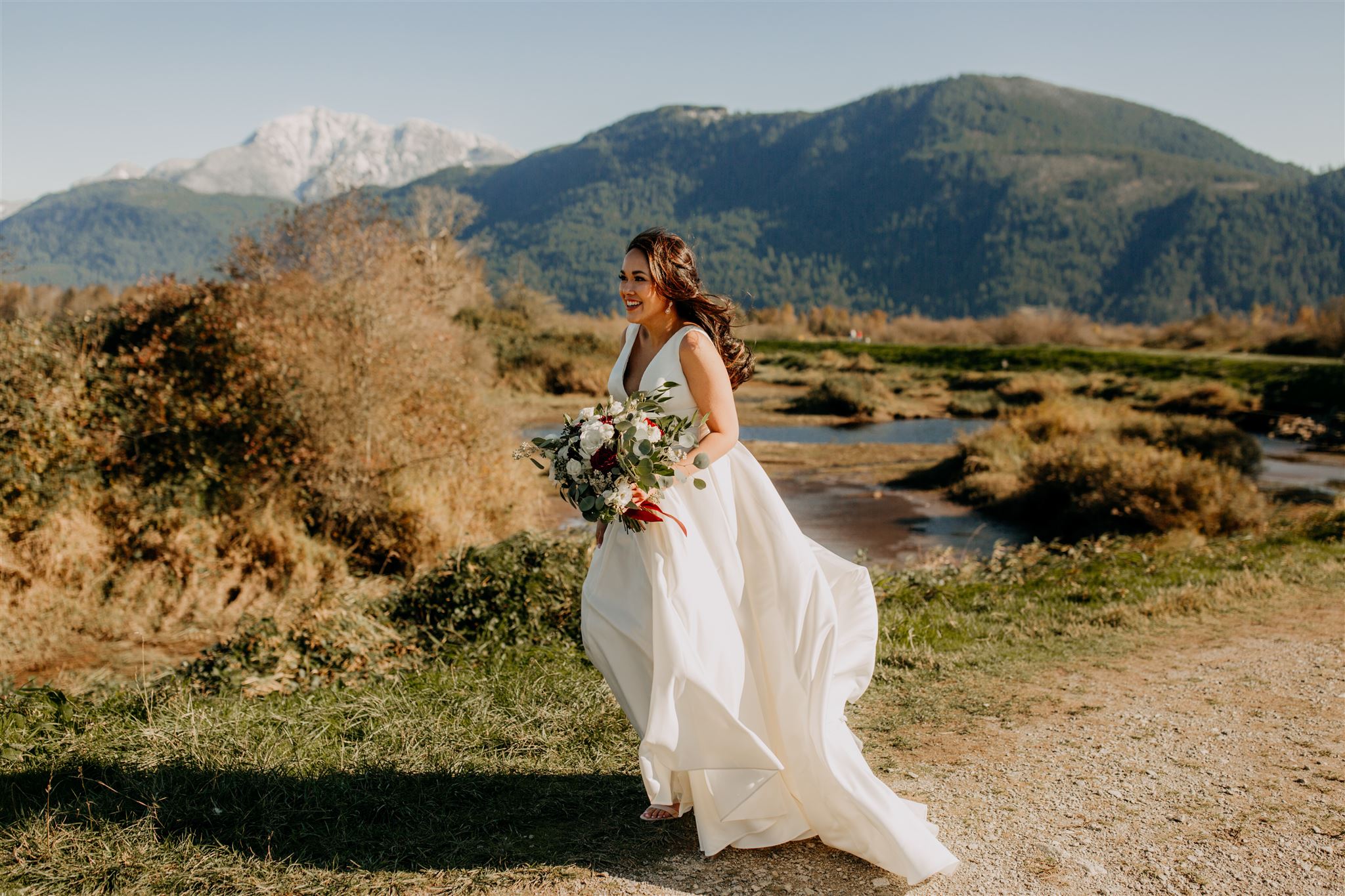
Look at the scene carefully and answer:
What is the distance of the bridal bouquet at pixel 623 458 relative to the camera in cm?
318

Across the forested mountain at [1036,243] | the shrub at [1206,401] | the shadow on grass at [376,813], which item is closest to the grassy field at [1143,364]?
the shrub at [1206,401]

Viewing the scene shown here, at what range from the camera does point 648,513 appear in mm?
3266

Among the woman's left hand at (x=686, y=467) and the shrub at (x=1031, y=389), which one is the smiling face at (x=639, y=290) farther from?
the shrub at (x=1031, y=389)

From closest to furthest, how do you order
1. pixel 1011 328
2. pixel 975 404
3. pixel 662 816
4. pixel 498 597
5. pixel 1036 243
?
pixel 662 816 → pixel 498 597 → pixel 975 404 → pixel 1011 328 → pixel 1036 243

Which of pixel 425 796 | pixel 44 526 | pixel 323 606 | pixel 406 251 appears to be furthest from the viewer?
pixel 406 251

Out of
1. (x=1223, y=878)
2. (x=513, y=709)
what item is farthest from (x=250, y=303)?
(x=1223, y=878)

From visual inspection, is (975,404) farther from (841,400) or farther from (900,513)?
(900,513)

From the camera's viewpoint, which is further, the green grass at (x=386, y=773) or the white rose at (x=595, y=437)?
the green grass at (x=386, y=773)

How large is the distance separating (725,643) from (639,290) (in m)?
1.29

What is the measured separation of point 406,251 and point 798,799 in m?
15.0

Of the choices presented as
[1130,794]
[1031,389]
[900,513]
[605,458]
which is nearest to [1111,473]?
[900,513]

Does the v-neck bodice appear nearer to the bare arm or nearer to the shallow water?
the bare arm

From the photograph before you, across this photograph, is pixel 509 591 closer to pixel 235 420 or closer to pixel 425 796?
pixel 425 796

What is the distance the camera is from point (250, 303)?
1087cm
